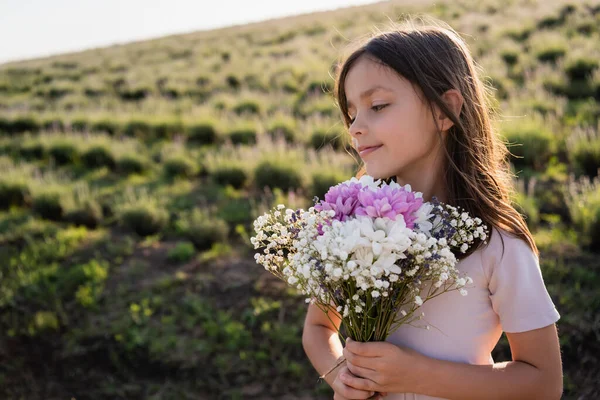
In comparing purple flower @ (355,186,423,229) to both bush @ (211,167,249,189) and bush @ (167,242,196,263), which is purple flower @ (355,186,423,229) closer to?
bush @ (167,242,196,263)

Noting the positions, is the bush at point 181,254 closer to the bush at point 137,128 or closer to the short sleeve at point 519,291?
the short sleeve at point 519,291

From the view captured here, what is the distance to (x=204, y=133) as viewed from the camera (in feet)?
37.4

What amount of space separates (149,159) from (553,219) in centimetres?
699

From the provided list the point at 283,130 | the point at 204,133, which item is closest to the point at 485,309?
the point at 283,130

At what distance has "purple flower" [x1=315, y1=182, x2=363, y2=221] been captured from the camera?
5.53 feet

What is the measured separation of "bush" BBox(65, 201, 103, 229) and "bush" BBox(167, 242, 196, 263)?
5.83ft

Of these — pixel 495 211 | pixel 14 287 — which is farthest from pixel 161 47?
pixel 495 211

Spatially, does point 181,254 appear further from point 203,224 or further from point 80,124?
point 80,124

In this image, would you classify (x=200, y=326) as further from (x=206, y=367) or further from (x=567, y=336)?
(x=567, y=336)

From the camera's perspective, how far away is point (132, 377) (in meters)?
4.65

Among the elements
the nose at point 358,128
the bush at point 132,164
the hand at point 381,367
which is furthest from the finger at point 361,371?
the bush at point 132,164

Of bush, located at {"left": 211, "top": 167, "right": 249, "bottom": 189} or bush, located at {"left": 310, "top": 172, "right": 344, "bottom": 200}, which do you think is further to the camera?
bush, located at {"left": 211, "top": 167, "right": 249, "bottom": 189}

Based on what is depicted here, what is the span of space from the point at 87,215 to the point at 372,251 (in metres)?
6.67

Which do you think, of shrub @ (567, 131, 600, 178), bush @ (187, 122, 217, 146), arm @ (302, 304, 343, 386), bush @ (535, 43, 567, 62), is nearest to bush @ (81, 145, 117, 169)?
bush @ (187, 122, 217, 146)
